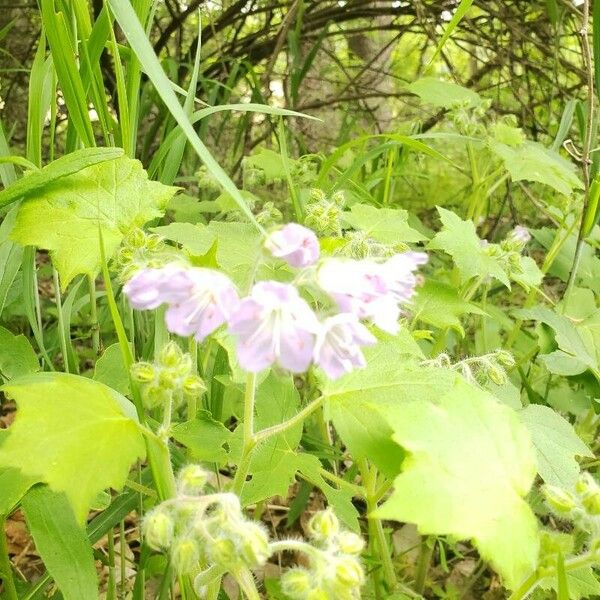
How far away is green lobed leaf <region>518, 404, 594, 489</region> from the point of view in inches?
53.3

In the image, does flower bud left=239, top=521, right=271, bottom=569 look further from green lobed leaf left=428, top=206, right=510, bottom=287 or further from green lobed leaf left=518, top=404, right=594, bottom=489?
green lobed leaf left=428, top=206, right=510, bottom=287

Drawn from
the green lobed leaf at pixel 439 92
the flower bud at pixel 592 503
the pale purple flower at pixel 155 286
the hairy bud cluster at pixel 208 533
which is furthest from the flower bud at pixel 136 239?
the green lobed leaf at pixel 439 92

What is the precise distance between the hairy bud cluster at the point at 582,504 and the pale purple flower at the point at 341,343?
415mm

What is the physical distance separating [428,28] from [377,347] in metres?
2.41

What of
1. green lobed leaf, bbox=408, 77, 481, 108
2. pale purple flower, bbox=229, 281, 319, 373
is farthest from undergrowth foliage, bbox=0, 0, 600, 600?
green lobed leaf, bbox=408, 77, 481, 108

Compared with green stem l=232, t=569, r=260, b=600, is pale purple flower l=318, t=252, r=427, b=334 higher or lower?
higher

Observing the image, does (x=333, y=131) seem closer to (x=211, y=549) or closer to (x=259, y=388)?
(x=259, y=388)

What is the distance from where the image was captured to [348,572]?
0.91 meters

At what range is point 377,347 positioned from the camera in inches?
51.1

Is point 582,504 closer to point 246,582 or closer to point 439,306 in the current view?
point 246,582

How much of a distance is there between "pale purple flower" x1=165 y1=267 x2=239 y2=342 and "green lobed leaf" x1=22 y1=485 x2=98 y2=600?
21.2 inches

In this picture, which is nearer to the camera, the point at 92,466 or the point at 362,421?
the point at 92,466

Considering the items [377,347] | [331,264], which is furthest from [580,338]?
[331,264]

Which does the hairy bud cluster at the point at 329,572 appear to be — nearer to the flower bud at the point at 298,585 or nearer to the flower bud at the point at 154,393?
the flower bud at the point at 298,585
